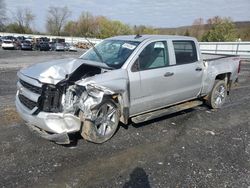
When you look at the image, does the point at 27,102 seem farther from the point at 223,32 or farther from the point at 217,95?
the point at 223,32

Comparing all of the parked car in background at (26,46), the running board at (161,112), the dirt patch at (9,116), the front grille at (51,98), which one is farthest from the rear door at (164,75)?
the parked car in background at (26,46)

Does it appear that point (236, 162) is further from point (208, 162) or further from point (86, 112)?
point (86, 112)

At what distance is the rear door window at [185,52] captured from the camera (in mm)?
5941

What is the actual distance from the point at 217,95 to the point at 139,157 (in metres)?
3.83

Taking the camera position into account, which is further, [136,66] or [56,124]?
[136,66]

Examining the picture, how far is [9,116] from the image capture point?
238 inches

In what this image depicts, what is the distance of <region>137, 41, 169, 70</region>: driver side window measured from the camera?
207 inches

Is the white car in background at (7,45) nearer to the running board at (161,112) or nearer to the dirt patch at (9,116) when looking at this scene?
the dirt patch at (9,116)

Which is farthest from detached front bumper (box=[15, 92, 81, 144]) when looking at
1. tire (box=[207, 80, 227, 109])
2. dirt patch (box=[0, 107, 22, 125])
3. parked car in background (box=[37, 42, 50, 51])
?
parked car in background (box=[37, 42, 50, 51])

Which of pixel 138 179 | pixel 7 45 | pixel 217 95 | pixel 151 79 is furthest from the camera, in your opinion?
pixel 7 45

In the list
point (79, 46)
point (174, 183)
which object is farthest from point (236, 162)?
point (79, 46)

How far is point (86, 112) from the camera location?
14.4ft

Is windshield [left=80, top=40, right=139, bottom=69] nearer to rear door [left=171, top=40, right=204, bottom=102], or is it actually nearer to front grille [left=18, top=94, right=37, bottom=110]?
rear door [left=171, top=40, right=204, bottom=102]

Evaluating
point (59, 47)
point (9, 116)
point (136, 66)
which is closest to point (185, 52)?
point (136, 66)
